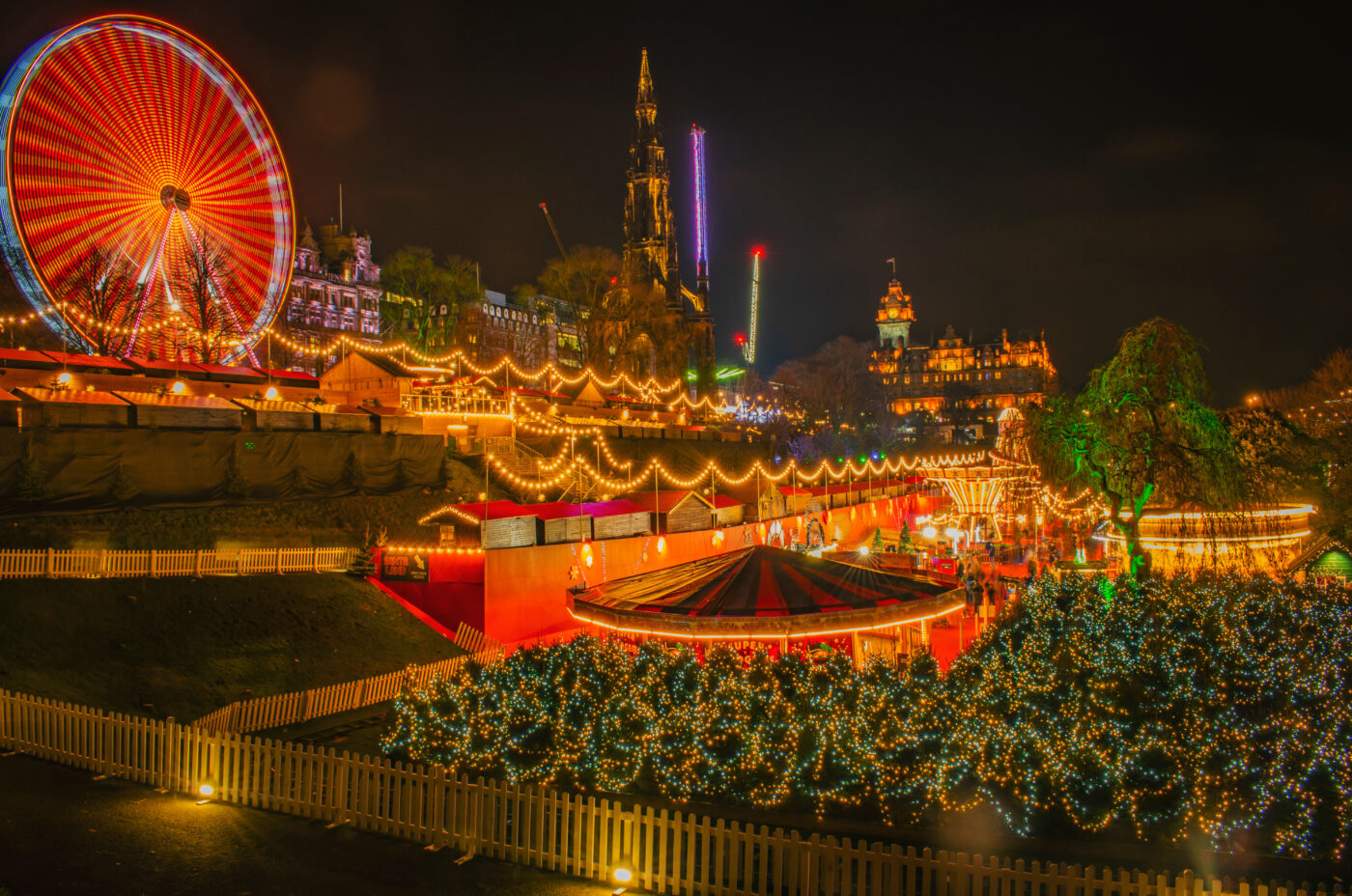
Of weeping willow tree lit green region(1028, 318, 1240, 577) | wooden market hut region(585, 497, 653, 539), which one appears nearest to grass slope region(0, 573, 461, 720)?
wooden market hut region(585, 497, 653, 539)

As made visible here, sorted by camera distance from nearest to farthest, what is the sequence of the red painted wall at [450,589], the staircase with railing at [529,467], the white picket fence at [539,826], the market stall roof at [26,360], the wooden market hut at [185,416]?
the white picket fence at [539,826] → the red painted wall at [450,589] → the wooden market hut at [185,416] → the market stall roof at [26,360] → the staircase with railing at [529,467]

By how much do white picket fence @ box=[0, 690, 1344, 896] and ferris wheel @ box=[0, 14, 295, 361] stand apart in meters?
23.5

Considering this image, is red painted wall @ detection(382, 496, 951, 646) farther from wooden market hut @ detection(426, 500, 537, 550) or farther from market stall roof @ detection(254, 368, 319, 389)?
market stall roof @ detection(254, 368, 319, 389)

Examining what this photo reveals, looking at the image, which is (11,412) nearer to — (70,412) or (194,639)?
(70,412)

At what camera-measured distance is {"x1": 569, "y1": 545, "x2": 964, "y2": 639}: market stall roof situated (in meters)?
12.9

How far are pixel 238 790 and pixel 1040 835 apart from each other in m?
9.03

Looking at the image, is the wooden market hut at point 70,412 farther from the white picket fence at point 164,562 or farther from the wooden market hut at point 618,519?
the wooden market hut at point 618,519

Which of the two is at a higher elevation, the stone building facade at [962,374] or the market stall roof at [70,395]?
the stone building facade at [962,374]

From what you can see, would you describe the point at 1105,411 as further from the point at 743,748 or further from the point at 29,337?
the point at 29,337

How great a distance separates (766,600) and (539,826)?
6.26m

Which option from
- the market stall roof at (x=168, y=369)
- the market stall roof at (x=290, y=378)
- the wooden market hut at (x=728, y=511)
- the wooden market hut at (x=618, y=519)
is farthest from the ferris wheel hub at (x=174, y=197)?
the wooden market hut at (x=728, y=511)

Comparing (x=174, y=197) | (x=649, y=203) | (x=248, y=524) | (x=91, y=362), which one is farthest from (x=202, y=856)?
(x=649, y=203)

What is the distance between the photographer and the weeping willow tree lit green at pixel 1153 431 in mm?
18906

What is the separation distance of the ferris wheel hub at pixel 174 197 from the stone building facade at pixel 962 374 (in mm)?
121019
